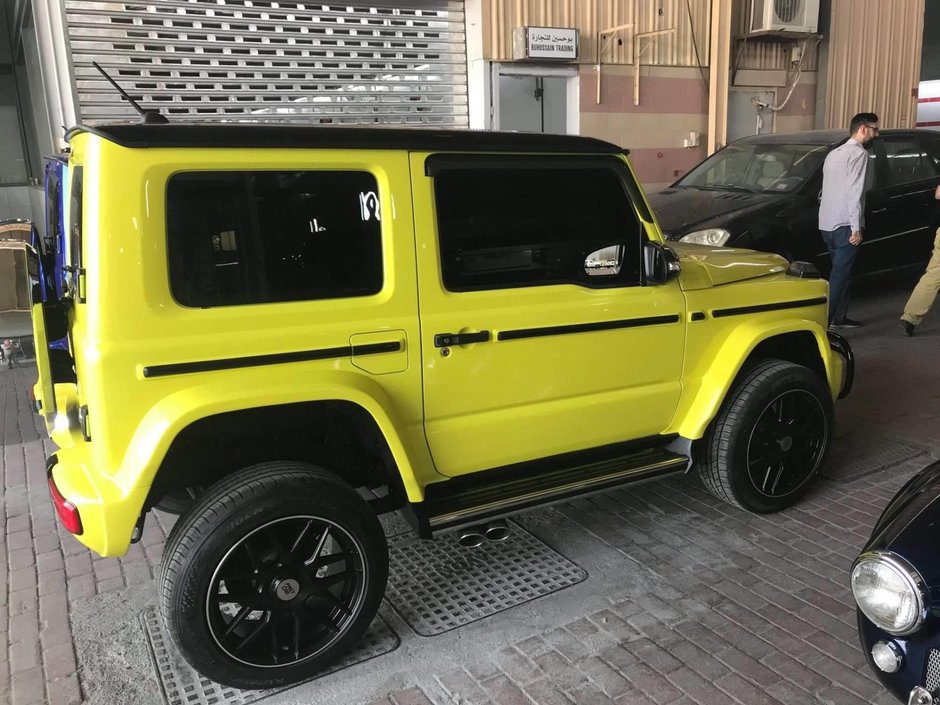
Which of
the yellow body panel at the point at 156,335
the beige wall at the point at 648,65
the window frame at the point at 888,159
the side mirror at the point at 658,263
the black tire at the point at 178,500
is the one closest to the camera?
the yellow body panel at the point at 156,335

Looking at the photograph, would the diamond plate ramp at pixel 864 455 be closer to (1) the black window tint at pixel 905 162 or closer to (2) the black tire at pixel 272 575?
(2) the black tire at pixel 272 575

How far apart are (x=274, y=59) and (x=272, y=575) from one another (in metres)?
7.06

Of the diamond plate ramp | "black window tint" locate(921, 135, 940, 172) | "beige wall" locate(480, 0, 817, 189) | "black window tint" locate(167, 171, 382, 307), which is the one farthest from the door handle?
"black window tint" locate(921, 135, 940, 172)

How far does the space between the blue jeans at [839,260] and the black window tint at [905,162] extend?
185 cm

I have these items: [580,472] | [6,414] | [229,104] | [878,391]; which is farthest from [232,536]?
[229,104]

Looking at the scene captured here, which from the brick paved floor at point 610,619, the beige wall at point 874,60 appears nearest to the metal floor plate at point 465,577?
the brick paved floor at point 610,619

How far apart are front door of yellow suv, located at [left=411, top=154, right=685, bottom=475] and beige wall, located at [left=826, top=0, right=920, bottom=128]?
440 inches

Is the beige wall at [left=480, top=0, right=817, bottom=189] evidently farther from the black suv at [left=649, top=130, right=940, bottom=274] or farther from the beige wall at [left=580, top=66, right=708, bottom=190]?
the black suv at [left=649, top=130, right=940, bottom=274]

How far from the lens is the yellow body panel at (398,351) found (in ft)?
8.13

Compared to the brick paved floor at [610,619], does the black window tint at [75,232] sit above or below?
above

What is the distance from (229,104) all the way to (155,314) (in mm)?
6392

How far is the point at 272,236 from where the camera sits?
106 inches

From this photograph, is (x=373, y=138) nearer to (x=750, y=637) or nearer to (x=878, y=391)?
(x=750, y=637)

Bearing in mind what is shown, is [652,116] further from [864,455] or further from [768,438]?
[768,438]
